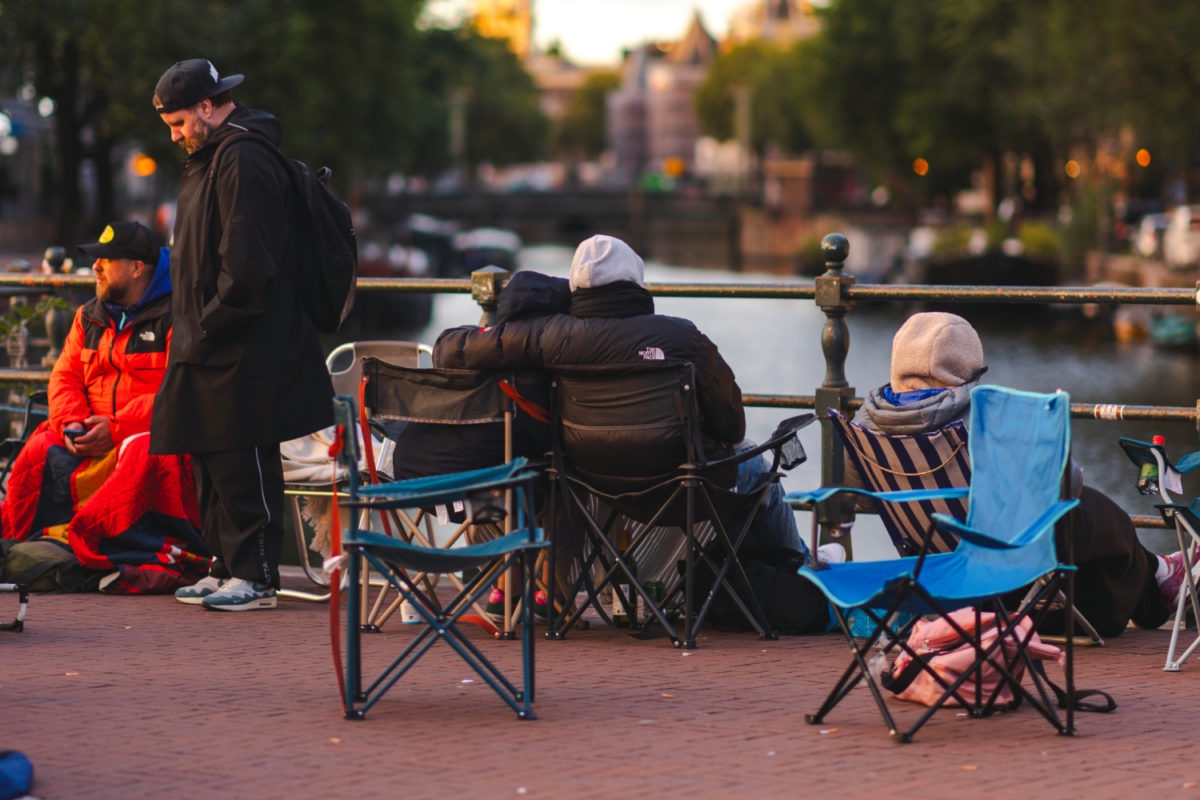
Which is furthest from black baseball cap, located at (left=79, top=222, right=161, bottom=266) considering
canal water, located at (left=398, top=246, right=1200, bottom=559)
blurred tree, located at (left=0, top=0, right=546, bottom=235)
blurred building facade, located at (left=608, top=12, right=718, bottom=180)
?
blurred building facade, located at (left=608, top=12, right=718, bottom=180)

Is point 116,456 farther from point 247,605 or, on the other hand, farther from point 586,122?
point 586,122

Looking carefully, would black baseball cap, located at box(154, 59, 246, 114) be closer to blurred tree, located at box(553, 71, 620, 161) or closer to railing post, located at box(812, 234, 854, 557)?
railing post, located at box(812, 234, 854, 557)

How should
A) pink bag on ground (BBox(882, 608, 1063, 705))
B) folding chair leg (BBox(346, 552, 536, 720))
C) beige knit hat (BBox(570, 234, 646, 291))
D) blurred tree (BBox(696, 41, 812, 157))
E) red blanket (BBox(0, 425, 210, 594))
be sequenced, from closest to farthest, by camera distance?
folding chair leg (BBox(346, 552, 536, 720)) → pink bag on ground (BBox(882, 608, 1063, 705)) → beige knit hat (BBox(570, 234, 646, 291)) → red blanket (BBox(0, 425, 210, 594)) → blurred tree (BBox(696, 41, 812, 157))

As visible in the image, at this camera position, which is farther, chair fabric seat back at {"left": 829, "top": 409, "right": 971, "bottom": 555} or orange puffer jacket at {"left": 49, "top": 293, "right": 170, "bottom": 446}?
orange puffer jacket at {"left": 49, "top": 293, "right": 170, "bottom": 446}

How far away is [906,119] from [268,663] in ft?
151

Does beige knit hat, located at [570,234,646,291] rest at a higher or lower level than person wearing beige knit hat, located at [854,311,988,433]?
higher

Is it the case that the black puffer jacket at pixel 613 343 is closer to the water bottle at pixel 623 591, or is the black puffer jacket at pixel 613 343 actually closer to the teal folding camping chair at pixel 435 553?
the water bottle at pixel 623 591

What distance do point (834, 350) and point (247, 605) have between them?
233cm

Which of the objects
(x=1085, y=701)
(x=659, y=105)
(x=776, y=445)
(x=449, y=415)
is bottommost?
(x=1085, y=701)

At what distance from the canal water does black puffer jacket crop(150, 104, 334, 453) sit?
648 centimetres

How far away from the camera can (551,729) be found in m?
4.66

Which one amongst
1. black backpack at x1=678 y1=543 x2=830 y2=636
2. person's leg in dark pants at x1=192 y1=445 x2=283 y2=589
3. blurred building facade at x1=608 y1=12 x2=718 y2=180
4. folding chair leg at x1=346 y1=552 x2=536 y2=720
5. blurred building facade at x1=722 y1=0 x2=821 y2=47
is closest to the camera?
folding chair leg at x1=346 y1=552 x2=536 y2=720

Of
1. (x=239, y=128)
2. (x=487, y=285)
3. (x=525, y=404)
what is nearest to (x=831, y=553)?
(x=525, y=404)

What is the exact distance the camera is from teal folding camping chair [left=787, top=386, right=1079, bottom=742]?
4531mm
